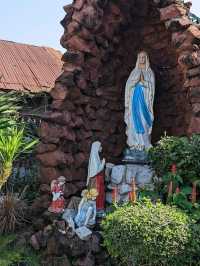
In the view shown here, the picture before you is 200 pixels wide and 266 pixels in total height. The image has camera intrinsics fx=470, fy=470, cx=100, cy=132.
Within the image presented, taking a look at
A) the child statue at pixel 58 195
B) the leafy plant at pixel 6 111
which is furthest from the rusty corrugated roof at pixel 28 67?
the child statue at pixel 58 195

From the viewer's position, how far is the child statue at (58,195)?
788 centimetres

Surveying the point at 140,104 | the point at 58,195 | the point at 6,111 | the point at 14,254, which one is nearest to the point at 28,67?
the point at 6,111

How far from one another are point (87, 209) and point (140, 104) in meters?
2.26

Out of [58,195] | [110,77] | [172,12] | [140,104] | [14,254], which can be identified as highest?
[172,12]

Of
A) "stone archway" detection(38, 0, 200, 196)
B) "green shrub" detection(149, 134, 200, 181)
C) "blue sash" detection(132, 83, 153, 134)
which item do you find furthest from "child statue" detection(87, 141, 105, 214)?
"green shrub" detection(149, 134, 200, 181)

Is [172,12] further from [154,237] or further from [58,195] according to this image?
[154,237]

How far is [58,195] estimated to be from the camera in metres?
7.93

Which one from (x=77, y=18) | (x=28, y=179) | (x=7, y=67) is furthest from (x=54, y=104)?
(x=7, y=67)

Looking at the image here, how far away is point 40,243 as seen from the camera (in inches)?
295

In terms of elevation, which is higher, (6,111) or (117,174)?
(6,111)

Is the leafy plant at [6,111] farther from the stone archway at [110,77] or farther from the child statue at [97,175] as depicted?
the child statue at [97,175]

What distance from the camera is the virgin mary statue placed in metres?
8.55

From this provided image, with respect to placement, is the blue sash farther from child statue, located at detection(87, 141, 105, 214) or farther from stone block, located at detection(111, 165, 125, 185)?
child statue, located at detection(87, 141, 105, 214)

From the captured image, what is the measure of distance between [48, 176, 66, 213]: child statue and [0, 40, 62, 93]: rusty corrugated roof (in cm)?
600
